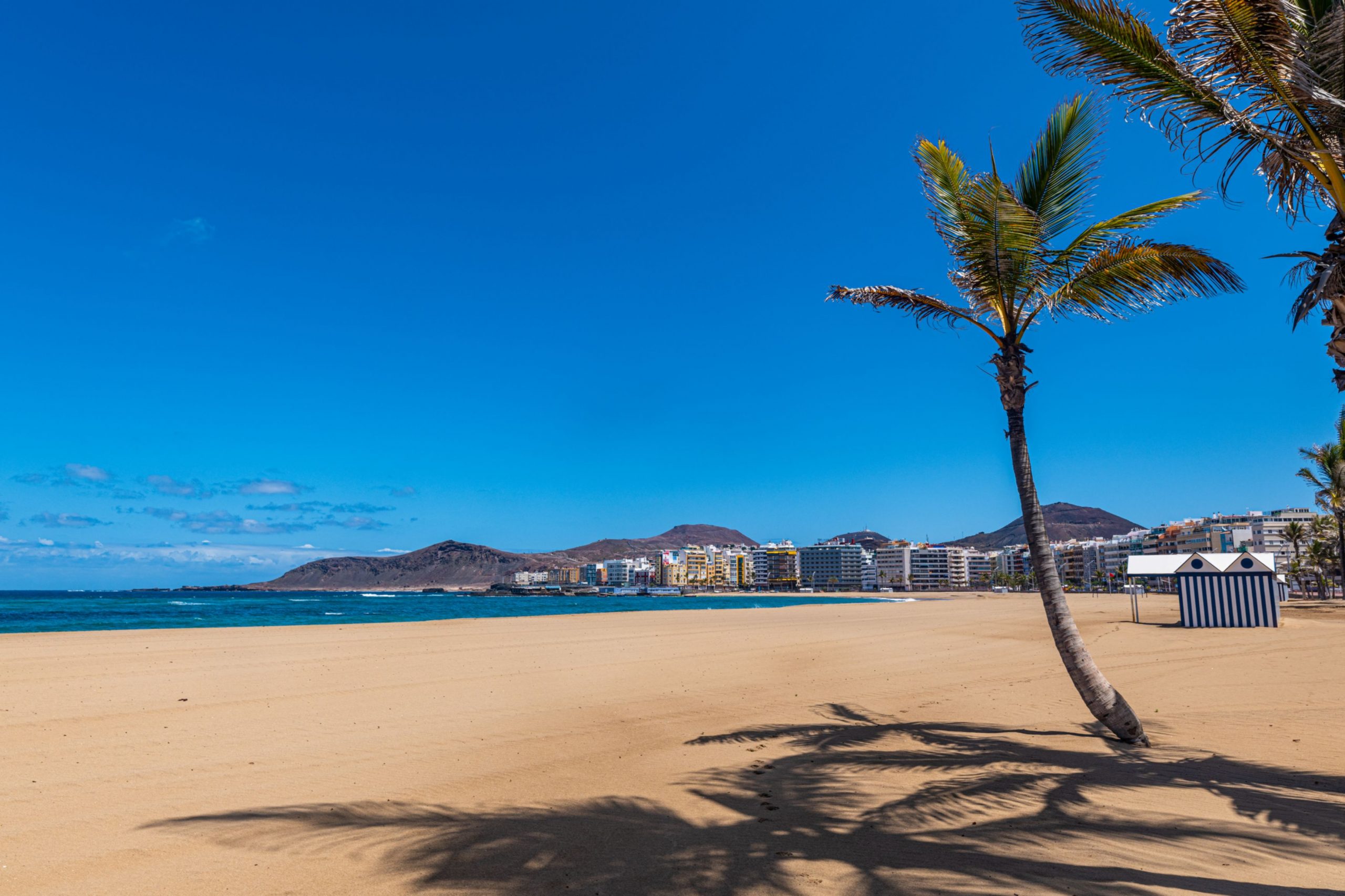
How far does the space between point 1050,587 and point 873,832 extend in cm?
388

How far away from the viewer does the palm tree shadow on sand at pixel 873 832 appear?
13.3ft

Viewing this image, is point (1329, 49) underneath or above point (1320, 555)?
above

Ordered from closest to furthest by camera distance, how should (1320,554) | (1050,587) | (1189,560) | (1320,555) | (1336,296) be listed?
(1336,296) → (1050,587) → (1189,560) → (1320,554) → (1320,555)

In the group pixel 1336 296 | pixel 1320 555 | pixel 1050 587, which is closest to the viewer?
pixel 1336 296

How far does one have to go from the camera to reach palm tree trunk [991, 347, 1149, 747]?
741 cm

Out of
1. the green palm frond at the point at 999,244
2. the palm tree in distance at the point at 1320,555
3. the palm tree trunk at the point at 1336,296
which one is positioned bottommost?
the palm tree in distance at the point at 1320,555

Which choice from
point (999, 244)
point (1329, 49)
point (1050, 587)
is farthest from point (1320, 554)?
point (1329, 49)

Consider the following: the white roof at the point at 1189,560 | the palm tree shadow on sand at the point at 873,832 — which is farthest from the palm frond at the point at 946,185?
the white roof at the point at 1189,560

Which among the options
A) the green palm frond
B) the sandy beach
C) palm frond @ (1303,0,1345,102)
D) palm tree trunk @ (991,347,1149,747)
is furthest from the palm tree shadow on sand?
palm frond @ (1303,0,1345,102)

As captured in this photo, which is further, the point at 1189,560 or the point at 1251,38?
the point at 1189,560

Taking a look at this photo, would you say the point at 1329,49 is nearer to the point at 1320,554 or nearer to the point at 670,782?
the point at 670,782

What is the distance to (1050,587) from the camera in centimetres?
759

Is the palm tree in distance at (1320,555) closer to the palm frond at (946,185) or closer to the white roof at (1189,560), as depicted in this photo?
the white roof at (1189,560)

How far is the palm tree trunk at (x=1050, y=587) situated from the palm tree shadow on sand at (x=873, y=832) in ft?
1.67
